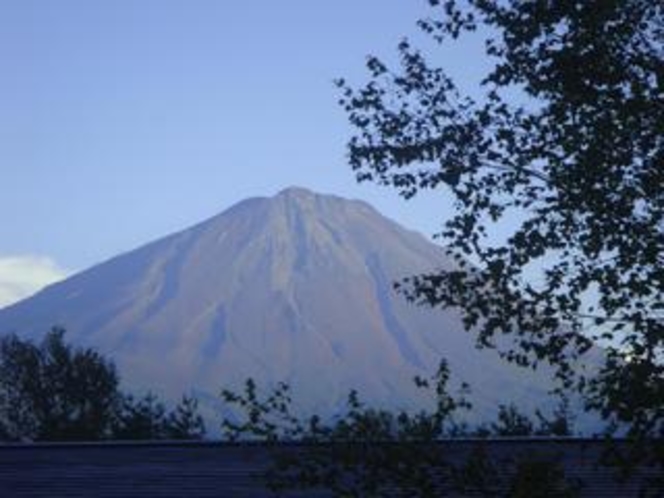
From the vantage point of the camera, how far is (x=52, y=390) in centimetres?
6394

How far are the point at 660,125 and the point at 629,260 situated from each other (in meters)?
1.09

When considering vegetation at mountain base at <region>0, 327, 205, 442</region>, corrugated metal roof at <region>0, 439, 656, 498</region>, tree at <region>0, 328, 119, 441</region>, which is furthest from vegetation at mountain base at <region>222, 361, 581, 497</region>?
tree at <region>0, 328, 119, 441</region>

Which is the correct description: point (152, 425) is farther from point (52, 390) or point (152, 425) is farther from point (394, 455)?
point (394, 455)

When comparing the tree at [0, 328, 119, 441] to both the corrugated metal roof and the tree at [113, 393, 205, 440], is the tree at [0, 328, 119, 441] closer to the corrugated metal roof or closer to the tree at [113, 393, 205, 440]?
the tree at [113, 393, 205, 440]

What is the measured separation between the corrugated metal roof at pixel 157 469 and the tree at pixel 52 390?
38110 millimetres

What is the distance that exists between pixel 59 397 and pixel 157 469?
4296 cm

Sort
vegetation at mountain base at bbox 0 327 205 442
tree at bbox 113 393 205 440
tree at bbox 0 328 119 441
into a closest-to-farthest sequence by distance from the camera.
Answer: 1. tree at bbox 113 393 205 440
2. vegetation at mountain base at bbox 0 327 205 442
3. tree at bbox 0 328 119 441

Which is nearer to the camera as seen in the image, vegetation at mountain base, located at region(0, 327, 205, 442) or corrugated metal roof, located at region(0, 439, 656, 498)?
corrugated metal roof, located at region(0, 439, 656, 498)

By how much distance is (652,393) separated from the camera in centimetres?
824

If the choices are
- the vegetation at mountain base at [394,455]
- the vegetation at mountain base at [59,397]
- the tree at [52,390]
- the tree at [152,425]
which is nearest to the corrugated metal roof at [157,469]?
the vegetation at mountain base at [394,455]

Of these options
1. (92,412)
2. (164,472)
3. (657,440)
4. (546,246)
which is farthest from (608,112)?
(92,412)

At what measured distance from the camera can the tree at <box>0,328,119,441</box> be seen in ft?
205

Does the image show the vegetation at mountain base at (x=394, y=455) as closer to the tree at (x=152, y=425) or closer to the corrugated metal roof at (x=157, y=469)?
the corrugated metal roof at (x=157, y=469)

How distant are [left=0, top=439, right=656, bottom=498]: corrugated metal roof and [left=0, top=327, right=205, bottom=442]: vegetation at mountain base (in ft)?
118
